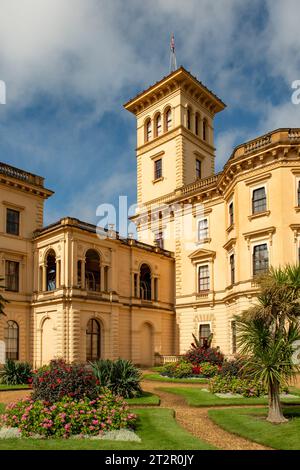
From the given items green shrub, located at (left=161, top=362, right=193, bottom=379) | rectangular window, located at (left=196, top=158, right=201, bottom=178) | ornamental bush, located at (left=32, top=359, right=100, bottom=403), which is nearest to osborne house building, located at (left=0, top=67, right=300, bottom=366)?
rectangular window, located at (left=196, top=158, right=201, bottom=178)

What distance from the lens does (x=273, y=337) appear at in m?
12.9

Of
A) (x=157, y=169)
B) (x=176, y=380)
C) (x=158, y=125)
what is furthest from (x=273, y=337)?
(x=158, y=125)

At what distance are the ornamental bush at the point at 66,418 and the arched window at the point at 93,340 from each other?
1905cm

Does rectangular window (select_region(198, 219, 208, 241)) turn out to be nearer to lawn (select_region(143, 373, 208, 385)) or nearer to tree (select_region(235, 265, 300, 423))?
lawn (select_region(143, 373, 208, 385))

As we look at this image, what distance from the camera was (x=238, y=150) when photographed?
28938mm

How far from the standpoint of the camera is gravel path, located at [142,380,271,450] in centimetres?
1040

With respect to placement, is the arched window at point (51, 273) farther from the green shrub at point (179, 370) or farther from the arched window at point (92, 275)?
the green shrub at point (179, 370)

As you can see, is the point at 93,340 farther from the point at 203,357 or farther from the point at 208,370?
the point at 208,370

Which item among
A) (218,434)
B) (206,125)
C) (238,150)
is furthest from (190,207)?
(218,434)

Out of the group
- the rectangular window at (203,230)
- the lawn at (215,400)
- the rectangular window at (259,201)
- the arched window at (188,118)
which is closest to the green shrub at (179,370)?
the lawn at (215,400)

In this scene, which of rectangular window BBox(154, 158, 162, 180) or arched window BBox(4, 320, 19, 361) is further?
rectangular window BBox(154, 158, 162, 180)

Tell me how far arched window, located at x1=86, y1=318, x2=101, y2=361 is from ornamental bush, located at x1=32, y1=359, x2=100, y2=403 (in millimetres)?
17386

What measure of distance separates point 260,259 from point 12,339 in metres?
17.9
